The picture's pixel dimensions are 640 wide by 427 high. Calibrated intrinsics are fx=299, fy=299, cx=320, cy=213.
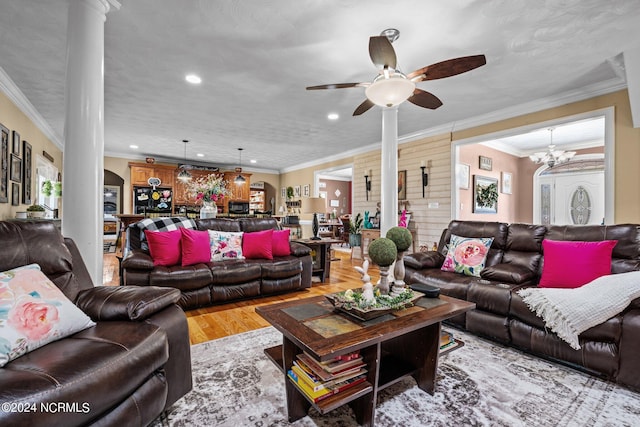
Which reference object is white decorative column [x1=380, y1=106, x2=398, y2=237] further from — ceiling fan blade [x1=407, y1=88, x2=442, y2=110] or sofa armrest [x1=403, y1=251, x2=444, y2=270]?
ceiling fan blade [x1=407, y1=88, x2=442, y2=110]

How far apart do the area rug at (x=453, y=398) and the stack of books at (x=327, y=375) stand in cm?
27

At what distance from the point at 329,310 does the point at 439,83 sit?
3.15m

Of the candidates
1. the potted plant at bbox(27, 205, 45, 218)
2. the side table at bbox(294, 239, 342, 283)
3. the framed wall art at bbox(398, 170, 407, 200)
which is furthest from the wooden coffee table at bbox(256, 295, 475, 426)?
the framed wall art at bbox(398, 170, 407, 200)

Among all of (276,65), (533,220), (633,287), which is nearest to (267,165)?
(276,65)

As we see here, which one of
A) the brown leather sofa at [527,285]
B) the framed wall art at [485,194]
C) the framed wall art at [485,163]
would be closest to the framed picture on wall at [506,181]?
the framed wall art at [485,194]

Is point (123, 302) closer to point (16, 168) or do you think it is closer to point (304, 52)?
point (304, 52)

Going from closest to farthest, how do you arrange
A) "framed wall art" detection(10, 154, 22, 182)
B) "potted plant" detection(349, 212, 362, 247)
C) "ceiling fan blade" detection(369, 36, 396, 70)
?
"ceiling fan blade" detection(369, 36, 396, 70), "framed wall art" detection(10, 154, 22, 182), "potted plant" detection(349, 212, 362, 247)

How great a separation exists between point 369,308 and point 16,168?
5069 mm

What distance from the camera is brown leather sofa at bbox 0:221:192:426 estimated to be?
94 cm

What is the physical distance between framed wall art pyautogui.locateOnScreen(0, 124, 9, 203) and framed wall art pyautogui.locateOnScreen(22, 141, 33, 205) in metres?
0.69

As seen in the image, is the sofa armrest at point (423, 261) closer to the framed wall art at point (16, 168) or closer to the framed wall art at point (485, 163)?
the framed wall art at point (485, 163)

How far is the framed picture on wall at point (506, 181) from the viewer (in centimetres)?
669

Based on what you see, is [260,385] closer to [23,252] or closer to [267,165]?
[23,252]

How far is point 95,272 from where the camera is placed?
229cm
